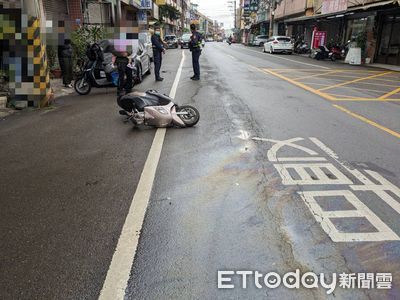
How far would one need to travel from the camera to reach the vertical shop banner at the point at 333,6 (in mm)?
25125

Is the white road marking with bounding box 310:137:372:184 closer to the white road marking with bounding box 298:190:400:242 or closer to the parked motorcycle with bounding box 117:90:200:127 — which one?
the white road marking with bounding box 298:190:400:242

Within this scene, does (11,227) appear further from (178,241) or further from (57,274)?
(178,241)

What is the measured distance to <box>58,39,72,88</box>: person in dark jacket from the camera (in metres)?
11.4

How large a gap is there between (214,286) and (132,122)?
16.0ft

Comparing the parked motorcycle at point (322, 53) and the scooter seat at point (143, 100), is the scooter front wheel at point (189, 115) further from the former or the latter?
the parked motorcycle at point (322, 53)

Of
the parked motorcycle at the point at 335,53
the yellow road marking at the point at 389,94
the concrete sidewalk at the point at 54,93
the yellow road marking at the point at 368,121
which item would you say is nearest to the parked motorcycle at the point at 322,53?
the parked motorcycle at the point at 335,53

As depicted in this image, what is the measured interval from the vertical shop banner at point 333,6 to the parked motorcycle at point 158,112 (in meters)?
22.2

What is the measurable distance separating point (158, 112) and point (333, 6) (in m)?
24.8

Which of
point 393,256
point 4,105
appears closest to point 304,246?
point 393,256

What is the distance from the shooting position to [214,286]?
8.72ft

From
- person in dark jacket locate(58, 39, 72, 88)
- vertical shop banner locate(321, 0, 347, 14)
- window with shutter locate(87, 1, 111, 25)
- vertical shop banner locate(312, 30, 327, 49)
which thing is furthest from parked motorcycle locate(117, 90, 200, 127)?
vertical shop banner locate(312, 30, 327, 49)

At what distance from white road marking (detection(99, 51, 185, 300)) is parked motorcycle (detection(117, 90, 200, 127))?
5.92 ft

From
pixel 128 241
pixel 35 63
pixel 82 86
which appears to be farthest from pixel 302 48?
pixel 128 241

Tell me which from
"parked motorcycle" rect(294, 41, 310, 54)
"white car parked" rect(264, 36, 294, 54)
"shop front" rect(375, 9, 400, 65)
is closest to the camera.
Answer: "shop front" rect(375, 9, 400, 65)
